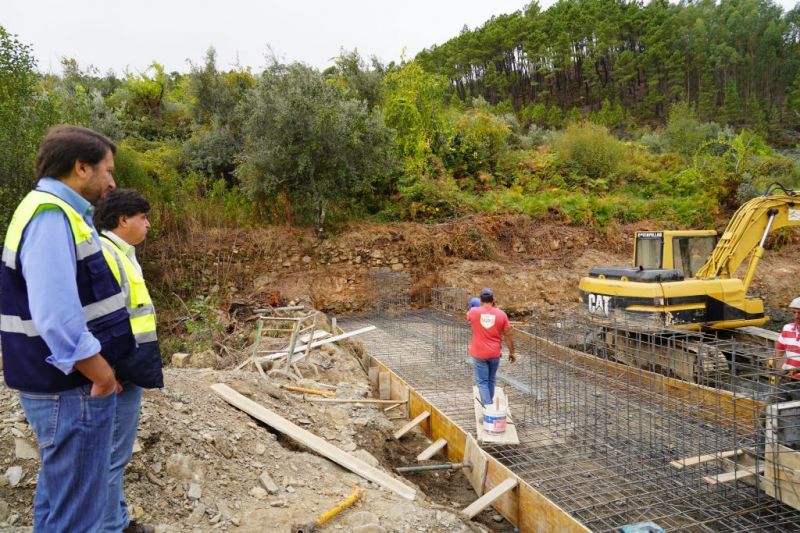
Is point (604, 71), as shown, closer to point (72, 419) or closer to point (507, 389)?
point (507, 389)

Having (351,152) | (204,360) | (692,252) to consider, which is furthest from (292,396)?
(351,152)

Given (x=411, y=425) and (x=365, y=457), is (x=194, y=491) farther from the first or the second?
(x=411, y=425)

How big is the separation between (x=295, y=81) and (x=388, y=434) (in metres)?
8.88

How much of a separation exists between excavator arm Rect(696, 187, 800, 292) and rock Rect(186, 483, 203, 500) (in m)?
7.85

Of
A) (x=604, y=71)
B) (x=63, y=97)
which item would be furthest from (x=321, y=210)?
(x=604, y=71)

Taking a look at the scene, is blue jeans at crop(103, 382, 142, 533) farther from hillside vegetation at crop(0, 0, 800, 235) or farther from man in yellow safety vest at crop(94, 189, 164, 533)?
hillside vegetation at crop(0, 0, 800, 235)

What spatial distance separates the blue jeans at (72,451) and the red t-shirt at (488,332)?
3.80 metres

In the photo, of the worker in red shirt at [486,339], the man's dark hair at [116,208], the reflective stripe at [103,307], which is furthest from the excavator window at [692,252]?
the reflective stripe at [103,307]

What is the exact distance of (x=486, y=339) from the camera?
5.28m

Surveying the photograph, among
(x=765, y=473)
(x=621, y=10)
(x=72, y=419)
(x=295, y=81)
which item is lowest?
(x=765, y=473)

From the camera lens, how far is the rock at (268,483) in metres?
3.54

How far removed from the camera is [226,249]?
41.3 ft

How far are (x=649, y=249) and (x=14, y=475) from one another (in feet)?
29.6

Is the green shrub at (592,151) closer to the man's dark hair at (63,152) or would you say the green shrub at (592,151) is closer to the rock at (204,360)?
the rock at (204,360)
